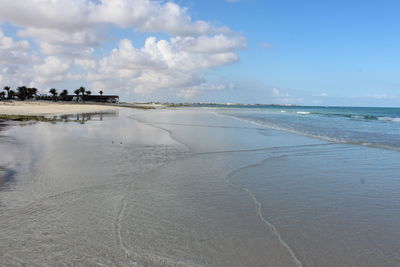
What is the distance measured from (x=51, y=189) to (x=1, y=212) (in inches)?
66.0

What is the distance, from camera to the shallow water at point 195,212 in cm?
453

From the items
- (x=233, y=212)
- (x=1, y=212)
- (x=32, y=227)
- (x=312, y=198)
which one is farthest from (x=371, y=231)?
(x=1, y=212)

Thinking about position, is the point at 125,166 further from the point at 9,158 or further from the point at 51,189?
the point at 9,158

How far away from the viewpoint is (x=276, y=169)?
10875 millimetres

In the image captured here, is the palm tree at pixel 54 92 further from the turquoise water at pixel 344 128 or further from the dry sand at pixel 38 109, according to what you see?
the turquoise water at pixel 344 128

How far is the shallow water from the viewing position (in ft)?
14.9

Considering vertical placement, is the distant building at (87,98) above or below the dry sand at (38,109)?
above

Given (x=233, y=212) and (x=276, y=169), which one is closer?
(x=233, y=212)

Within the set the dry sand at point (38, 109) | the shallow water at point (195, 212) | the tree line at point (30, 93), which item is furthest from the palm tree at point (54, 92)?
the shallow water at point (195, 212)

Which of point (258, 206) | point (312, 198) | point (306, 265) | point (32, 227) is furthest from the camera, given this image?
point (312, 198)

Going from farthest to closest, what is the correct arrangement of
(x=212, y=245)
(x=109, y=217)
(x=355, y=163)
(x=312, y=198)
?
(x=355, y=163) → (x=312, y=198) → (x=109, y=217) → (x=212, y=245)

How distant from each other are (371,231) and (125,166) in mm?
8096

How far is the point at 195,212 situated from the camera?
247 inches

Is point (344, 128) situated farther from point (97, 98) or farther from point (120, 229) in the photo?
point (97, 98)
